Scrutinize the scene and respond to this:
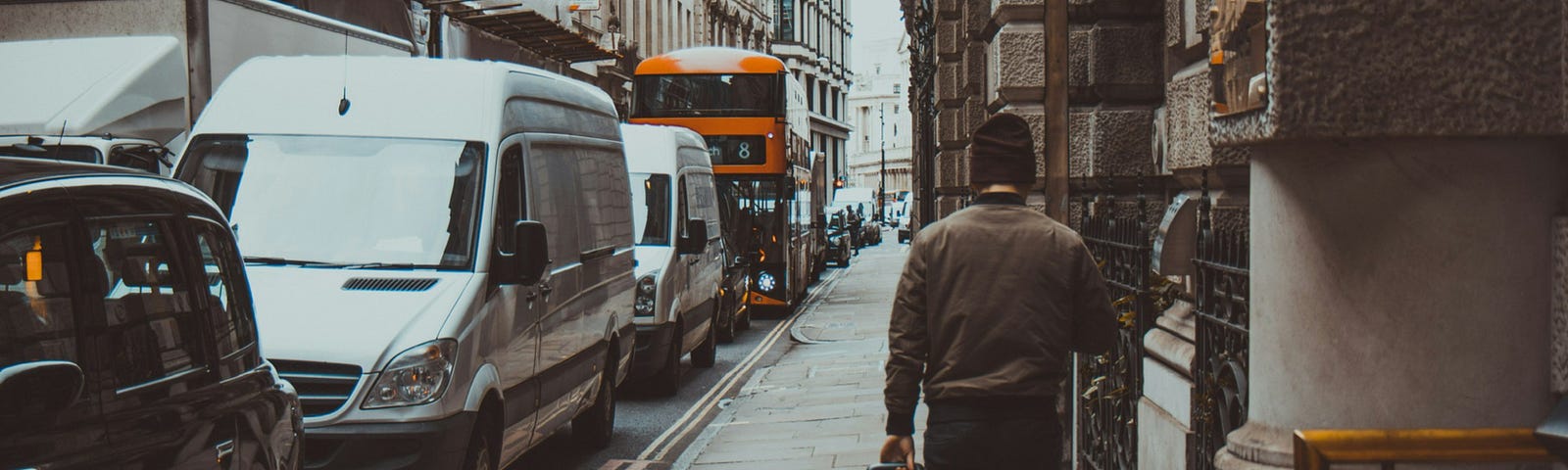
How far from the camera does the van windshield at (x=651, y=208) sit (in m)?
14.8

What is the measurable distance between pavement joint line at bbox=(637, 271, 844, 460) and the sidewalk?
18cm

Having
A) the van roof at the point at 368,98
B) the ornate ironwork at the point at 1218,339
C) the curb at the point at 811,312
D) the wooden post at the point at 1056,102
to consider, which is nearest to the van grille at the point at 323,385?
the van roof at the point at 368,98

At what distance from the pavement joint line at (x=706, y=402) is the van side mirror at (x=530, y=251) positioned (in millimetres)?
2640

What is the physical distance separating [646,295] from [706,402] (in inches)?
36.8

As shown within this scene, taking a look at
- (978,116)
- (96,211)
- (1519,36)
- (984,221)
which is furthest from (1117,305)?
(978,116)

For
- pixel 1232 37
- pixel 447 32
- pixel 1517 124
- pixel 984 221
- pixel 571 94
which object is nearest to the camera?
pixel 1517 124

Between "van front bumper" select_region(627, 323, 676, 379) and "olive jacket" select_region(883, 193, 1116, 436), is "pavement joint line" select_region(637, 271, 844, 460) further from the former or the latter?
"olive jacket" select_region(883, 193, 1116, 436)

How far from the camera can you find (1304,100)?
3477mm

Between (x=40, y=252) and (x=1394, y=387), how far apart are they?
9.46ft

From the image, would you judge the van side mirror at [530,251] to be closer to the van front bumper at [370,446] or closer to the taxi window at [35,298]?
the van front bumper at [370,446]

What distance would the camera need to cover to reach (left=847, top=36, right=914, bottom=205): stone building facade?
144 meters

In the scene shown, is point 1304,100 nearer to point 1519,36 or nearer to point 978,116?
point 1519,36

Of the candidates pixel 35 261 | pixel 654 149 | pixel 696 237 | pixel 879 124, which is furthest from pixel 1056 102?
pixel 879 124

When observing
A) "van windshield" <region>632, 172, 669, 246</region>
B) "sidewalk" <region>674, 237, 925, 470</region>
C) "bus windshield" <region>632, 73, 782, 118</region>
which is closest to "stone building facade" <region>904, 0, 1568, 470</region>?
"sidewalk" <region>674, 237, 925, 470</region>
